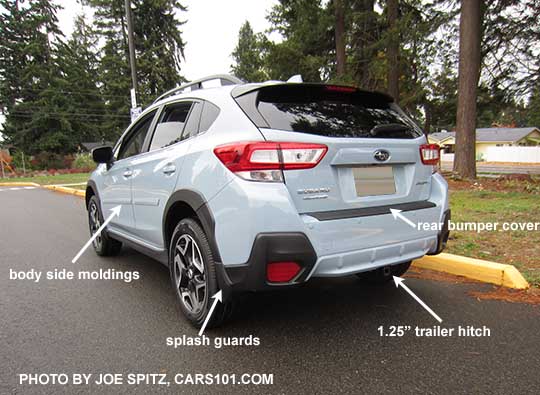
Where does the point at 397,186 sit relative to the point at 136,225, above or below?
above

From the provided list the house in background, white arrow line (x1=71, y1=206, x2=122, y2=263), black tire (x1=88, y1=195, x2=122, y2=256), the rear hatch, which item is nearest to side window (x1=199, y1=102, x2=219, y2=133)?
the rear hatch

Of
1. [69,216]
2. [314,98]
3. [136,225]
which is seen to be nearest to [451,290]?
[314,98]

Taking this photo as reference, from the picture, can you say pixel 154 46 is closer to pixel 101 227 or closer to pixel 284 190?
pixel 101 227

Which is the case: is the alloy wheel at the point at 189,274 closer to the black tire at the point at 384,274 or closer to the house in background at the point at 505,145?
the black tire at the point at 384,274

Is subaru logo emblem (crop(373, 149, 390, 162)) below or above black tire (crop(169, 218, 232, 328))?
above

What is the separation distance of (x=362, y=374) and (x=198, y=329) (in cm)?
118

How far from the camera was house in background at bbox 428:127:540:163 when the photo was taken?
133 ft

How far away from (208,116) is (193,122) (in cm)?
24

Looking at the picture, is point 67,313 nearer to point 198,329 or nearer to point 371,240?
point 198,329

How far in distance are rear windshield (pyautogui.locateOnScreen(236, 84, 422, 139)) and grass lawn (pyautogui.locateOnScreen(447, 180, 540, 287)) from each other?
6.40ft

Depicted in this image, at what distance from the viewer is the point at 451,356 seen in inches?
90.5

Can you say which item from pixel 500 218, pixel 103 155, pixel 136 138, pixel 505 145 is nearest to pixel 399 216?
pixel 136 138

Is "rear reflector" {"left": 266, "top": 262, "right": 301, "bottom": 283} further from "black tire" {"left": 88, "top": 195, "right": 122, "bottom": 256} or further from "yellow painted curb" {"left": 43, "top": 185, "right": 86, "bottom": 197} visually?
"yellow painted curb" {"left": 43, "top": 185, "right": 86, "bottom": 197}

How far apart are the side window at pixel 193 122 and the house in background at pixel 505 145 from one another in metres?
40.1
